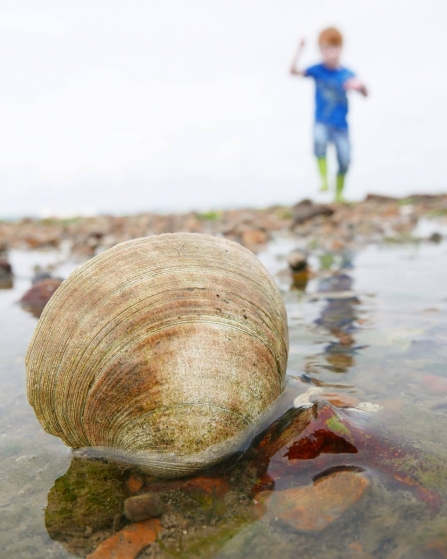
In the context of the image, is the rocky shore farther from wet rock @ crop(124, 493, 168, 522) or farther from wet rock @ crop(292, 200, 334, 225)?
wet rock @ crop(124, 493, 168, 522)

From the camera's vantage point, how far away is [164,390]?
2158mm

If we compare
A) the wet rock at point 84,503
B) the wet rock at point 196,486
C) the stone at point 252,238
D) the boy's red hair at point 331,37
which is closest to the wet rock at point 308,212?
the stone at point 252,238

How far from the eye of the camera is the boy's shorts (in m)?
13.7

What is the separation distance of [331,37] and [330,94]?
4.71ft

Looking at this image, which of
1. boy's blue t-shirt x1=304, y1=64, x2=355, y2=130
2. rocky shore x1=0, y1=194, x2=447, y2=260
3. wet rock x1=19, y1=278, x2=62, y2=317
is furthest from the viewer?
boy's blue t-shirt x1=304, y1=64, x2=355, y2=130

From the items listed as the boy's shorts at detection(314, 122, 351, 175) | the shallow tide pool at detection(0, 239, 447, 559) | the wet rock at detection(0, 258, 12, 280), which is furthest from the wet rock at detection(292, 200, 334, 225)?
the shallow tide pool at detection(0, 239, 447, 559)

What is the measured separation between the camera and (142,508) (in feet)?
6.02

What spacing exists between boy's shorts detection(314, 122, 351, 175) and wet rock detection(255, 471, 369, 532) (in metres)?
12.8

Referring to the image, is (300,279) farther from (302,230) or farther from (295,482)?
(302,230)

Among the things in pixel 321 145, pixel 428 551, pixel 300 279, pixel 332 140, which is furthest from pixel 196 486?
pixel 332 140

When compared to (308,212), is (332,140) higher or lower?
higher

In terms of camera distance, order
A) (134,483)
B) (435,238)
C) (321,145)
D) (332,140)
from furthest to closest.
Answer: (332,140)
(321,145)
(435,238)
(134,483)

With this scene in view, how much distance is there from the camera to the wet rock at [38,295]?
A: 5.80 m

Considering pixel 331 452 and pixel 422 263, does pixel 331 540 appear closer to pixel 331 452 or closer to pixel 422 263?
pixel 331 452
